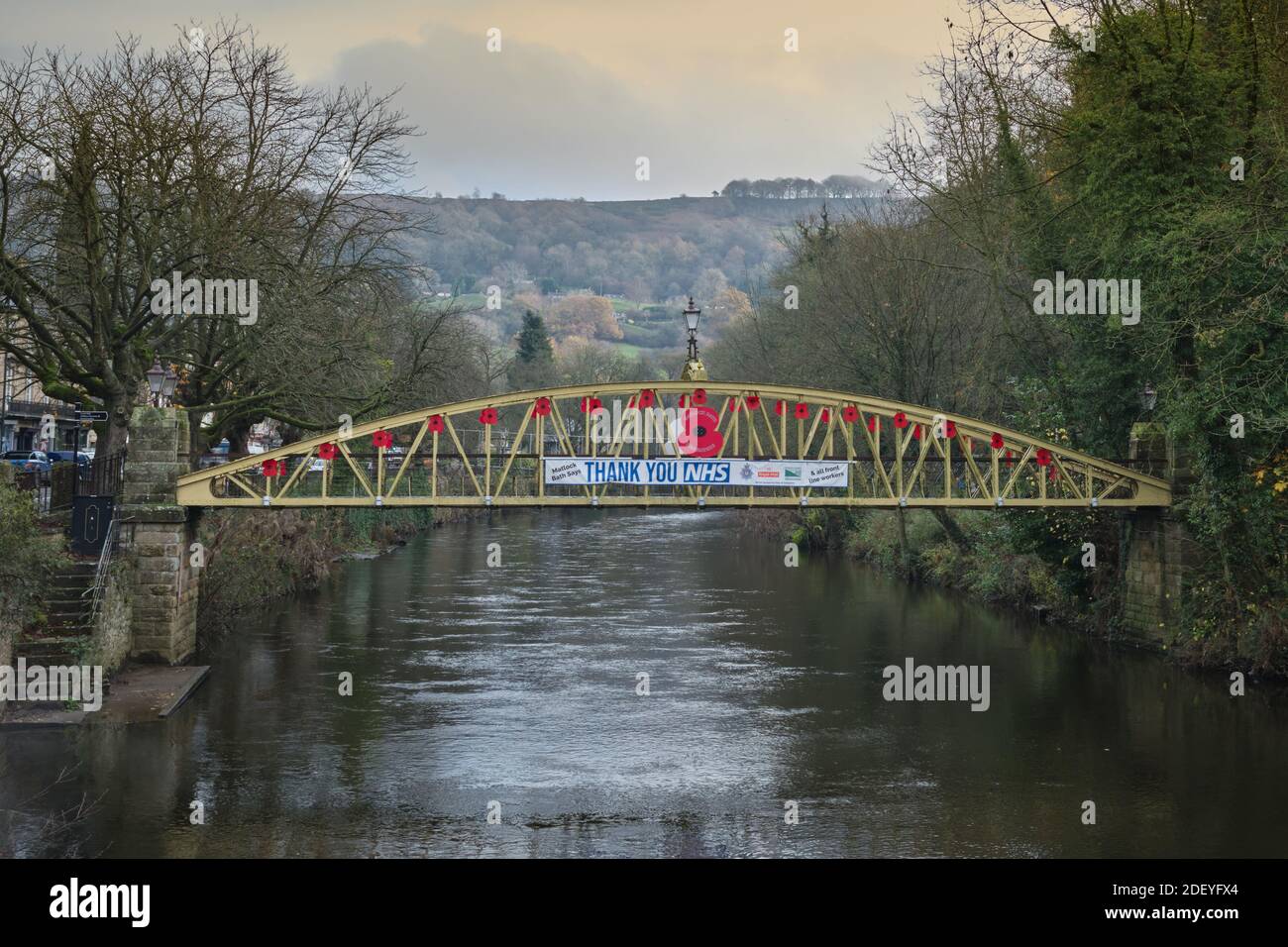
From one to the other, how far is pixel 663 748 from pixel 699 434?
836 centimetres

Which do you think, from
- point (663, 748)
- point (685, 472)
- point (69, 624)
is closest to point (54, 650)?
point (69, 624)

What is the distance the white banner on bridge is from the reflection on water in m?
4.28

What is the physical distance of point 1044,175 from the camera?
34625mm

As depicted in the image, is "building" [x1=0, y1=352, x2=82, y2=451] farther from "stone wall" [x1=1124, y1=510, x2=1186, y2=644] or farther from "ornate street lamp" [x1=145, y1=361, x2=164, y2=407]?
"stone wall" [x1=1124, y1=510, x2=1186, y2=644]

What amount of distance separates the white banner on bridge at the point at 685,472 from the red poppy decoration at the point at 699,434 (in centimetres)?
43

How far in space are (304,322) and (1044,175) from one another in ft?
66.8

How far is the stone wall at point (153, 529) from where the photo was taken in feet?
83.4

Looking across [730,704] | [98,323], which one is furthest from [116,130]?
[730,704]

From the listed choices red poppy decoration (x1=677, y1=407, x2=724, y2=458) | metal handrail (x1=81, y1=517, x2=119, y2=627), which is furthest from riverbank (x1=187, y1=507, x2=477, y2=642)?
red poppy decoration (x1=677, y1=407, x2=724, y2=458)

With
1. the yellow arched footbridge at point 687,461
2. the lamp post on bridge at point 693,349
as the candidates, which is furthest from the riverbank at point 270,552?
the lamp post on bridge at point 693,349

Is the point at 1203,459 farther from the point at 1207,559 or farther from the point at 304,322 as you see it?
the point at 304,322

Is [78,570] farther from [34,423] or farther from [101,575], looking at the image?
[34,423]

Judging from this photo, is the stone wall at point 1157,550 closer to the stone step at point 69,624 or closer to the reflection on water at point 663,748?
the reflection on water at point 663,748

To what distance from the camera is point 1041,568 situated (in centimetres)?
3559
